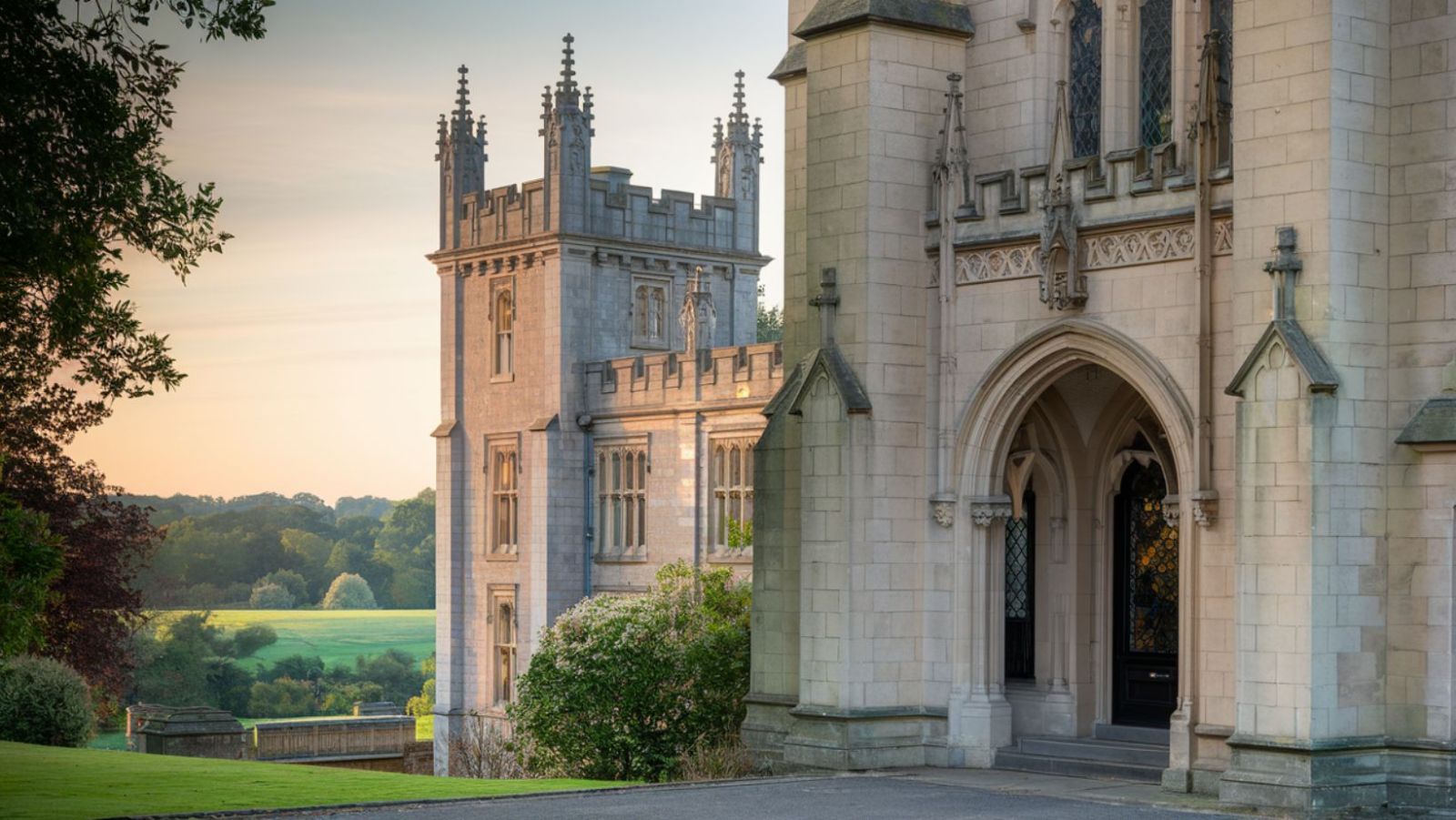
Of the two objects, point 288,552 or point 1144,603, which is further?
point 288,552

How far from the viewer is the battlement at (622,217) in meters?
40.9

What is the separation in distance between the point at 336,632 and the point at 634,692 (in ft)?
231

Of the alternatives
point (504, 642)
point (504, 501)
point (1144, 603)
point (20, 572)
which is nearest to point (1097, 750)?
point (1144, 603)

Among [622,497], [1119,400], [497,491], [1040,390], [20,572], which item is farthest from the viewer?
[497,491]

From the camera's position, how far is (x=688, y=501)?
37.3 metres

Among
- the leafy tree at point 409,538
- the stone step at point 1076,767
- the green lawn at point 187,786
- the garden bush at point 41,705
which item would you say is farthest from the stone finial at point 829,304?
the leafy tree at point 409,538

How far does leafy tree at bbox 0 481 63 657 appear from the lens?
15.8 m

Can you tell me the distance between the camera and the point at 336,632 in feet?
301

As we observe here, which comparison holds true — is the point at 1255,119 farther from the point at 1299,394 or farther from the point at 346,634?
the point at 346,634

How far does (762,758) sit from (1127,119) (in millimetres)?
7215

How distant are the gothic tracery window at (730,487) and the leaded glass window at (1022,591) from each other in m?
14.7

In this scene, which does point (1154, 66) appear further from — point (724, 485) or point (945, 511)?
point (724, 485)

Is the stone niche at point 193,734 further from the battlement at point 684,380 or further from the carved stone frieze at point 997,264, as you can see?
the carved stone frieze at point 997,264

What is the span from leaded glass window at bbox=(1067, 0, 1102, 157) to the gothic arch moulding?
2.27 meters
